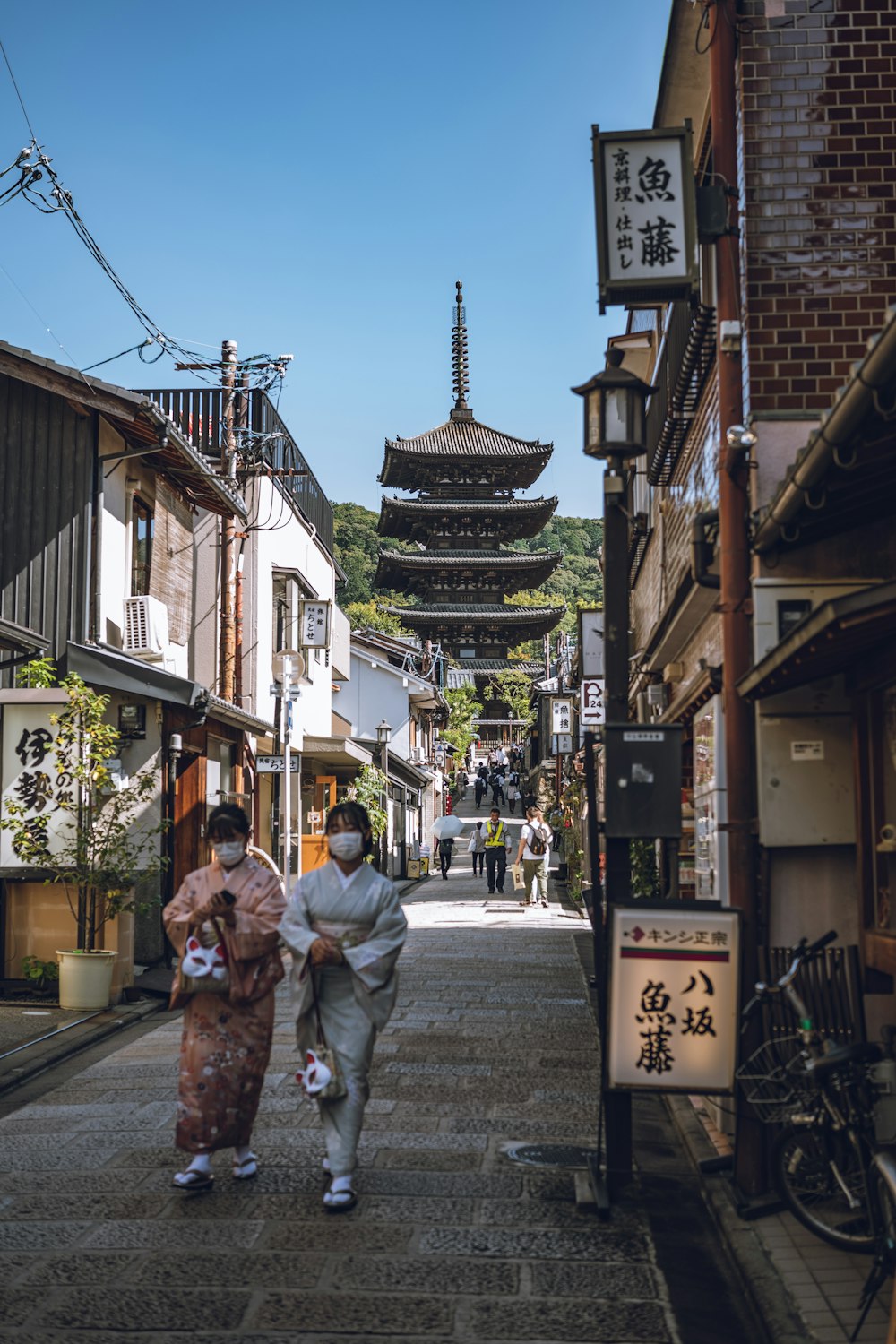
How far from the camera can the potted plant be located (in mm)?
12500

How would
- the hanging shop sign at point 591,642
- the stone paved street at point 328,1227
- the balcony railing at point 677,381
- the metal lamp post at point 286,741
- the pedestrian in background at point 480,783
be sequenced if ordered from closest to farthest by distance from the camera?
the stone paved street at point 328,1227, the balcony railing at point 677,381, the metal lamp post at point 286,741, the hanging shop sign at point 591,642, the pedestrian in background at point 480,783

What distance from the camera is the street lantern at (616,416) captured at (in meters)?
7.01

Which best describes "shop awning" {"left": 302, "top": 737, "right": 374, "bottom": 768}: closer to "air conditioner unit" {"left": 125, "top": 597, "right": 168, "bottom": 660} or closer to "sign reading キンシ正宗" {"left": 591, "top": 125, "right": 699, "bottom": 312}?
"air conditioner unit" {"left": 125, "top": 597, "right": 168, "bottom": 660}

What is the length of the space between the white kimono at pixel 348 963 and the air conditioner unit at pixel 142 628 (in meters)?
9.85

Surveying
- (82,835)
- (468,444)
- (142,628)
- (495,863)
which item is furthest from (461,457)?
(82,835)

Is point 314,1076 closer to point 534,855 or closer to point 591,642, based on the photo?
point 591,642

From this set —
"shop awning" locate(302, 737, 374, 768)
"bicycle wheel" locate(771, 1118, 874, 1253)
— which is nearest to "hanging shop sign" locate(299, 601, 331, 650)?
"shop awning" locate(302, 737, 374, 768)

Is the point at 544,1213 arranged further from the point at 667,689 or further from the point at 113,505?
the point at 113,505

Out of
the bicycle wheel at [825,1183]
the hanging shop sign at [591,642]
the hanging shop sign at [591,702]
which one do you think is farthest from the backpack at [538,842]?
the bicycle wheel at [825,1183]

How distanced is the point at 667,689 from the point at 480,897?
1617 centimetres

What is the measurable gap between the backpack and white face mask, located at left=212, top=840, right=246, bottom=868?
18357 mm

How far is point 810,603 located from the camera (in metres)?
7.37

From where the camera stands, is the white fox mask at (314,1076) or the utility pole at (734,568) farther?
the utility pole at (734,568)

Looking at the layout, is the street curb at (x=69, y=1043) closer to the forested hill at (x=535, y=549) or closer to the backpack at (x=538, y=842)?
the backpack at (x=538, y=842)
